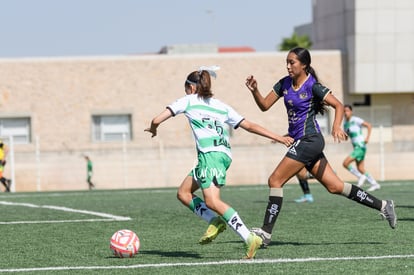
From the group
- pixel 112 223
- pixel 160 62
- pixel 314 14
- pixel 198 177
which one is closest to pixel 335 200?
pixel 112 223

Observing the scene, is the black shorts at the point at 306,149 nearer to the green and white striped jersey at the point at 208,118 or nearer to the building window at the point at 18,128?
the green and white striped jersey at the point at 208,118

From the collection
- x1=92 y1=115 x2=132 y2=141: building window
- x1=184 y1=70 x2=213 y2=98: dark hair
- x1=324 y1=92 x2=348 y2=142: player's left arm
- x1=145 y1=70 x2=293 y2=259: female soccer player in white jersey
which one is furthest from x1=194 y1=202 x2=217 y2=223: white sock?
x1=92 y1=115 x2=132 y2=141: building window

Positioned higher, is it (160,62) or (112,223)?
(160,62)

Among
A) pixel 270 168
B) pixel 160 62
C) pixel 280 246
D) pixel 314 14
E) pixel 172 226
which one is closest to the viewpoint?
pixel 280 246

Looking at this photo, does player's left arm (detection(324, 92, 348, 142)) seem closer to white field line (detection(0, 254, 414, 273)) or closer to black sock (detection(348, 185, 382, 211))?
black sock (detection(348, 185, 382, 211))

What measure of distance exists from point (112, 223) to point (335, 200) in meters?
6.30

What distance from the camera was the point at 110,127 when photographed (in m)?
49.6

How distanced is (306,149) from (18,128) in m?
38.4

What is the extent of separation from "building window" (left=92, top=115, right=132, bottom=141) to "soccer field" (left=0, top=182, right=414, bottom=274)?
1135 inches

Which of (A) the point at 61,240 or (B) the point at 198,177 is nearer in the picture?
(B) the point at 198,177

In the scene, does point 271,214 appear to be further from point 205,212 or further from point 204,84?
point 204,84

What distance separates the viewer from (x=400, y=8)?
1978 inches

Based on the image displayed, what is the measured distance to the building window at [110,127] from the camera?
4941 cm

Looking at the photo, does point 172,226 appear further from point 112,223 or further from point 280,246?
point 280,246
